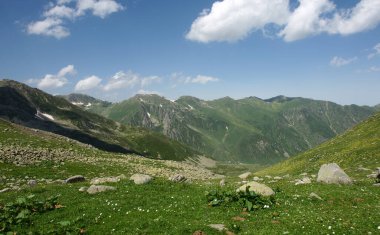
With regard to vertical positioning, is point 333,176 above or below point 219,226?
above

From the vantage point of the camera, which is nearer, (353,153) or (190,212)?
A: (190,212)

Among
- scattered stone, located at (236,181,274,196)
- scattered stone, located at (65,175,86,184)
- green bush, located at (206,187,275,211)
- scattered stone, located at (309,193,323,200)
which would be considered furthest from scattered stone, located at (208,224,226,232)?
scattered stone, located at (65,175,86,184)

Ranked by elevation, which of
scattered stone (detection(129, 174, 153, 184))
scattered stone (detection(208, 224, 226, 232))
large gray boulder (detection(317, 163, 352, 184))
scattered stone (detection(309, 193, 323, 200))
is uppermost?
large gray boulder (detection(317, 163, 352, 184))

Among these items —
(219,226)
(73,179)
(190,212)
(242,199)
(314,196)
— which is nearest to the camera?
(219,226)

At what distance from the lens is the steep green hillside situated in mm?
55406

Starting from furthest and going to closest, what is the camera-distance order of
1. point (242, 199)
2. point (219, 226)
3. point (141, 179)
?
point (141, 179) < point (242, 199) < point (219, 226)

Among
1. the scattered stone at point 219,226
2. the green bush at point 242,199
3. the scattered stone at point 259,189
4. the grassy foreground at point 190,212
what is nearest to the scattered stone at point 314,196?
the grassy foreground at point 190,212

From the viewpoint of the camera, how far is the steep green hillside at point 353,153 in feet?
182

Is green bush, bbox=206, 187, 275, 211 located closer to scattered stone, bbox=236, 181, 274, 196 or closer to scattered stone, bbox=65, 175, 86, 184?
scattered stone, bbox=236, 181, 274, 196

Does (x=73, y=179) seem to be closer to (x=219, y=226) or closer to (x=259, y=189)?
(x=259, y=189)

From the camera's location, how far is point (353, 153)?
202 feet

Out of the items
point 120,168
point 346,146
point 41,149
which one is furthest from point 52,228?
point 346,146

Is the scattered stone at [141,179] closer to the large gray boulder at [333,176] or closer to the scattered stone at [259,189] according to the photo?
the scattered stone at [259,189]

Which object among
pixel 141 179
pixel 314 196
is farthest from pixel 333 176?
pixel 141 179
